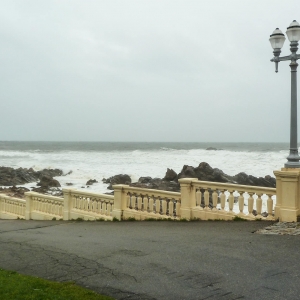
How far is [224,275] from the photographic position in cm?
500

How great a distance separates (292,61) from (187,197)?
427 cm

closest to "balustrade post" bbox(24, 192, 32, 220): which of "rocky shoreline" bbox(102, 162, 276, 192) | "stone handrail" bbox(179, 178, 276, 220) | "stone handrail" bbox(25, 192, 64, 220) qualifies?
"stone handrail" bbox(25, 192, 64, 220)

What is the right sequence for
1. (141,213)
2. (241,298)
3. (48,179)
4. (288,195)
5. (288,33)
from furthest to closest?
(48,179) < (141,213) < (288,33) < (288,195) < (241,298)

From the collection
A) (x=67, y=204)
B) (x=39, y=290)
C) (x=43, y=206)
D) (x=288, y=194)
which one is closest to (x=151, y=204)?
(x=67, y=204)

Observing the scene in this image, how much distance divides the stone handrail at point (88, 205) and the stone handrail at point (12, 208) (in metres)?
3.06

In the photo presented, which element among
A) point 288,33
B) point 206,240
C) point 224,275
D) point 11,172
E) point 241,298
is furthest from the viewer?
point 11,172

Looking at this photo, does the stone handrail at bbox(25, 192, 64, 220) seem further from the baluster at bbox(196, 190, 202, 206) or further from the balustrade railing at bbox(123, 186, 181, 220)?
the baluster at bbox(196, 190, 202, 206)

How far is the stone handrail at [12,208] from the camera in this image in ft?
48.1

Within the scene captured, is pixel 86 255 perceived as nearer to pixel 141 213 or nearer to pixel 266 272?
pixel 266 272

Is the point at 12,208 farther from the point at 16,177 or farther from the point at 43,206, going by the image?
the point at 16,177

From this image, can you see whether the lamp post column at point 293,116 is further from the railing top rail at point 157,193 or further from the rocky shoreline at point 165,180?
the rocky shoreline at point 165,180

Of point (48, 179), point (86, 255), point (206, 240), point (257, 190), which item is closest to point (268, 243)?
point (206, 240)

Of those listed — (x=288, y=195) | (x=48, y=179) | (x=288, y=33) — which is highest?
(x=288, y=33)

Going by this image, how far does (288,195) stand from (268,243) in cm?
209
